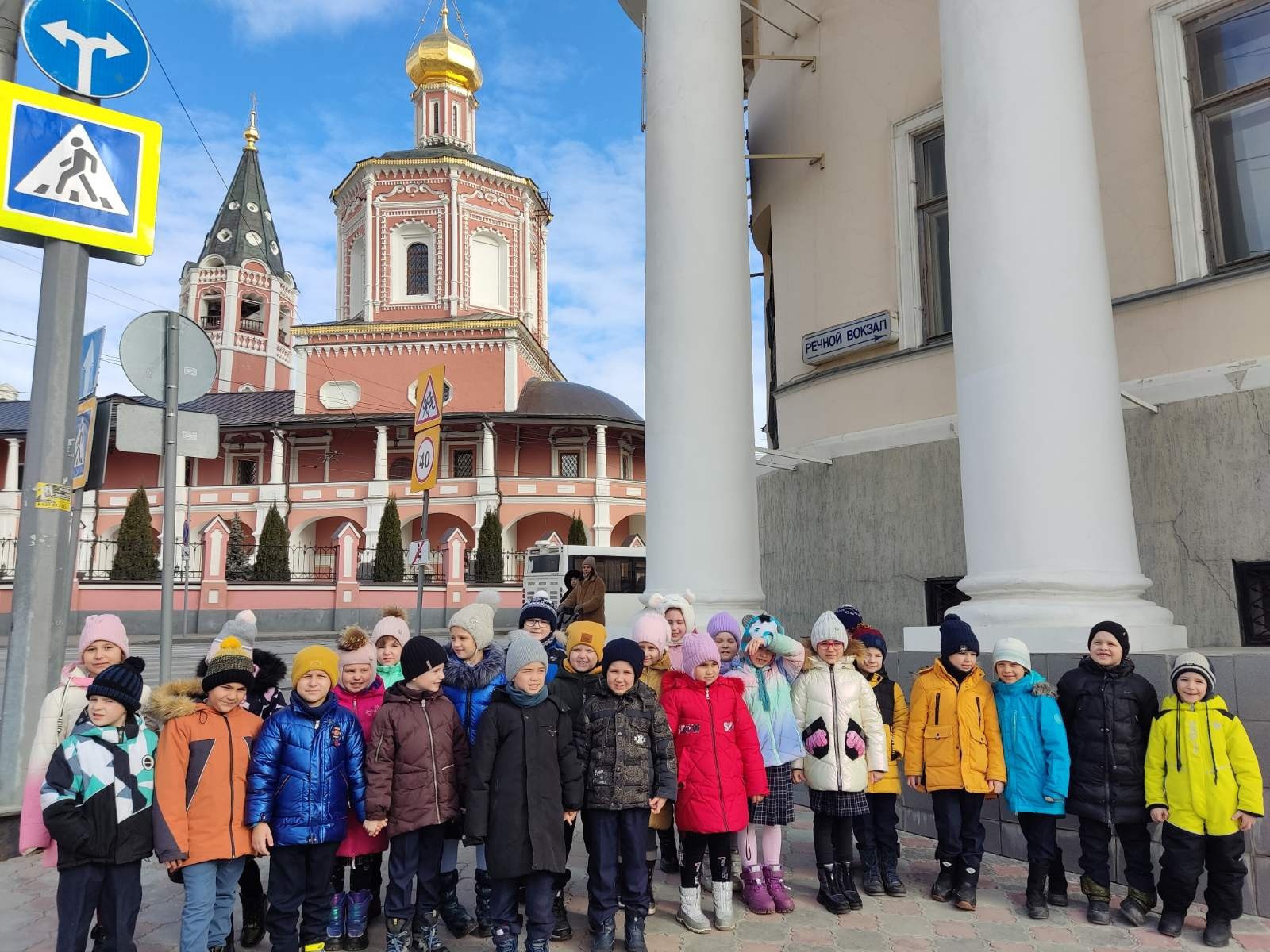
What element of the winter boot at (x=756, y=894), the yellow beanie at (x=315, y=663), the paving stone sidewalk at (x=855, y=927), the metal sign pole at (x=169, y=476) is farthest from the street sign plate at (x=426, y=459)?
the winter boot at (x=756, y=894)

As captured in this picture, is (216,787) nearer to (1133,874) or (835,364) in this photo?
(1133,874)

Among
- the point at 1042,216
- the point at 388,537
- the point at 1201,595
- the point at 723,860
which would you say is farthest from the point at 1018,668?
the point at 388,537

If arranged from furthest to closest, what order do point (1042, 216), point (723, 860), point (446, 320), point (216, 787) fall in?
point (446, 320) < point (1042, 216) < point (723, 860) < point (216, 787)

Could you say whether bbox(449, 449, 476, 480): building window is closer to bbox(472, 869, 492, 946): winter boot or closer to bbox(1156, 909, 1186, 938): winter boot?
bbox(472, 869, 492, 946): winter boot

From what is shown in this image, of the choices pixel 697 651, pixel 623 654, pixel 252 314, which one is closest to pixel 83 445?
pixel 623 654

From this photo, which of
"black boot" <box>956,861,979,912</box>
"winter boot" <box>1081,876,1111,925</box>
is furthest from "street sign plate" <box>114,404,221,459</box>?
"winter boot" <box>1081,876,1111,925</box>

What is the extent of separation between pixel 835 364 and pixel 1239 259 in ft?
9.84

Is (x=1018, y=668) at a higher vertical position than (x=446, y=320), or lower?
lower

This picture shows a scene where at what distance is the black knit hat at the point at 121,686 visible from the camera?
3436 millimetres

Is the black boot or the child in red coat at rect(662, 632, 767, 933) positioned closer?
the child in red coat at rect(662, 632, 767, 933)

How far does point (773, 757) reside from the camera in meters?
4.42

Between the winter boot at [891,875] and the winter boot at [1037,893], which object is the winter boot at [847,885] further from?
the winter boot at [1037,893]

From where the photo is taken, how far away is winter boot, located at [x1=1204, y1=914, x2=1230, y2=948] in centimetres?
375

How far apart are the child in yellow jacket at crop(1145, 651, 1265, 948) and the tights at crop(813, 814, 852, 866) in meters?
1.24
